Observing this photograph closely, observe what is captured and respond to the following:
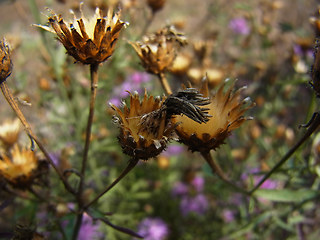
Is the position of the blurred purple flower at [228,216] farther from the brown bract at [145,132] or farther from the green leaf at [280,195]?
the brown bract at [145,132]

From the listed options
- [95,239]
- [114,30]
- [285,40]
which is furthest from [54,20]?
[285,40]

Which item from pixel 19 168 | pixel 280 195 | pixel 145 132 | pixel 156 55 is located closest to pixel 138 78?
pixel 156 55

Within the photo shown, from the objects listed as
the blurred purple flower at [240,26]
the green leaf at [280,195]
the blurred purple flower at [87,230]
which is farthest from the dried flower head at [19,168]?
the blurred purple flower at [240,26]

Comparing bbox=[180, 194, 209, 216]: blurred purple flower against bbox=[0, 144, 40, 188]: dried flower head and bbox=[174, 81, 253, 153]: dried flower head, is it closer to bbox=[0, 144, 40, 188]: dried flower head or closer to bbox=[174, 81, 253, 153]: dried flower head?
bbox=[0, 144, 40, 188]: dried flower head

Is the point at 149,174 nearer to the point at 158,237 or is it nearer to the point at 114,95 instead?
the point at 158,237

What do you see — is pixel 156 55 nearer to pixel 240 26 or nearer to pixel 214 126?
pixel 214 126

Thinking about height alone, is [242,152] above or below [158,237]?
above
